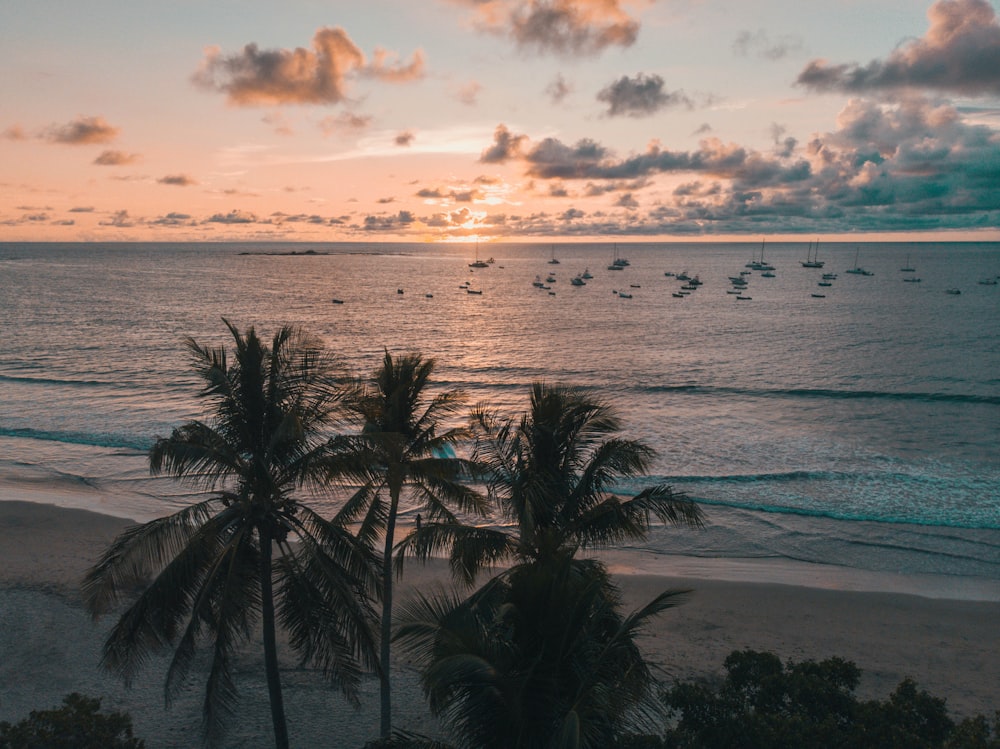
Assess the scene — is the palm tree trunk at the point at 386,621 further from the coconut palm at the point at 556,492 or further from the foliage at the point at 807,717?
the foliage at the point at 807,717

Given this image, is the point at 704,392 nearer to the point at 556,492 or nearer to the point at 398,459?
the point at 556,492

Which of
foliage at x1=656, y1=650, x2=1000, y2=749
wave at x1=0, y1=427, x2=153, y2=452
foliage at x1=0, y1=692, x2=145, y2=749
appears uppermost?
foliage at x1=656, y1=650, x2=1000, y2=749

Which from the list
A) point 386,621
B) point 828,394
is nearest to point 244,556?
point 386,621

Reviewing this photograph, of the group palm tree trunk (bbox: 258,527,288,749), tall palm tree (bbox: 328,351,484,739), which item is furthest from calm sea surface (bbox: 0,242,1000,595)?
palm tree trunk (bbox: 258,527,288,749)

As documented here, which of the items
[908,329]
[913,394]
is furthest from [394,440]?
[908,329]

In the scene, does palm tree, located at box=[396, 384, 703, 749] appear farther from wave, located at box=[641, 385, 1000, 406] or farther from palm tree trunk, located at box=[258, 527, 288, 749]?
wave, located at box=[641, 385, 1000, 406]

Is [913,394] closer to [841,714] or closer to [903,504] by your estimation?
[903,504]

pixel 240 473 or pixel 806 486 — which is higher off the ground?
pixel 240 473

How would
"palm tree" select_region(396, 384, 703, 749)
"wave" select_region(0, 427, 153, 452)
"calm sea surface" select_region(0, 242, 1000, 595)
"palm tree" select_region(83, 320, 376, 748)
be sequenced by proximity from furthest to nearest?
"wave" select_region(0, 427, 153, 452)
"calm sea surface" select_region(0, 242, 1000, 595)
"palm tree" select_region(83, 320, 376, 748)
"palm tree" select_region(396, 384, 703, 749)
